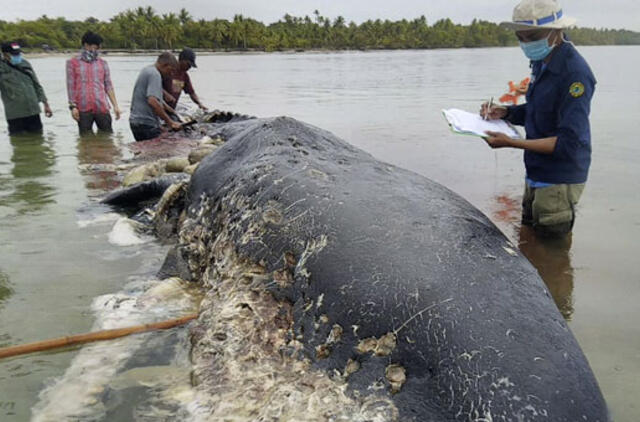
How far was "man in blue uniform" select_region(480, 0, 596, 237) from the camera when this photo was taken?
407 centimetres

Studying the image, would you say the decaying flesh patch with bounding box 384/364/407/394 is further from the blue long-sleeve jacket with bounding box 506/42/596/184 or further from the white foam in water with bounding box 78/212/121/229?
the white foam in water with bounding box 78/212/121/229

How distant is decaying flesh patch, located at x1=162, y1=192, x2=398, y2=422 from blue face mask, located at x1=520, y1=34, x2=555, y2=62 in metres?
2.32

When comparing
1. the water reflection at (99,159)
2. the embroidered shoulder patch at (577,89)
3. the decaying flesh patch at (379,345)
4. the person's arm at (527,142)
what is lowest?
the water reflection at (99,159)

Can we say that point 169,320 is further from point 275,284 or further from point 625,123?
point 625,123

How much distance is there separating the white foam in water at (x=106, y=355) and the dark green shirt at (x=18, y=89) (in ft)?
32.0

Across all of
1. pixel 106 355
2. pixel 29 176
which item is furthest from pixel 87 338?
pixel 29 176

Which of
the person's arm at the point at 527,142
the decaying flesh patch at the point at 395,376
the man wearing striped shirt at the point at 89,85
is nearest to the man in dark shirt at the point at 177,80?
the man wearing striped shirt at the point at 89,85

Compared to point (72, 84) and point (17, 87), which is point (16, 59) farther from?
point (72, 84)

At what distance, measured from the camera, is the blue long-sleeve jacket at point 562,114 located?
13.3 feet

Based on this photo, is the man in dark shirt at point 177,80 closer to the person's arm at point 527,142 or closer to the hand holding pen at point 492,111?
the hand holding pen at point 492,111

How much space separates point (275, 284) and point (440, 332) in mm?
1011

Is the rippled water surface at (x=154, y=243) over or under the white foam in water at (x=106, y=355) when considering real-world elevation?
under

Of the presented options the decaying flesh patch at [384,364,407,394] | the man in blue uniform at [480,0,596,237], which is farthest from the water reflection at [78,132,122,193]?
the decaying flesh patch at [384,364,407,394]

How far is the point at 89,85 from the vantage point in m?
11.9
